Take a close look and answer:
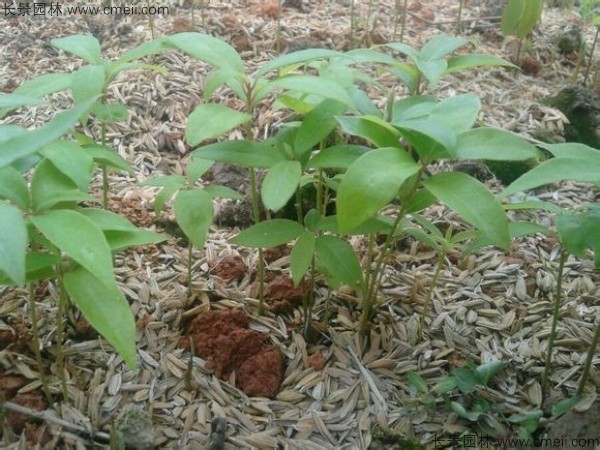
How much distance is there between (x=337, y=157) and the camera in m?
1.17

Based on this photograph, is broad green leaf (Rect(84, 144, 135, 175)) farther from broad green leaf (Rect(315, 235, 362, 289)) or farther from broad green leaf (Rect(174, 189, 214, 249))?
broad green leaf (Rect(315, 235, 362, 289))

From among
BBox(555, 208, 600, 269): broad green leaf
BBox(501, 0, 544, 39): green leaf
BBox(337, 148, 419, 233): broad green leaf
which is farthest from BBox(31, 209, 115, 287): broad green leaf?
BBox(501, 0, 544, 39): green leaf

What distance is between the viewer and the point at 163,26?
103 inches

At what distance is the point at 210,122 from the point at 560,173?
0.58 meters

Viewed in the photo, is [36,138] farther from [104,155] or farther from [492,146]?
[492,146]

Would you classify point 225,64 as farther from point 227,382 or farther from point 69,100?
point 69,100

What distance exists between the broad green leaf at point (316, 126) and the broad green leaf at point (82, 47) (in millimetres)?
467

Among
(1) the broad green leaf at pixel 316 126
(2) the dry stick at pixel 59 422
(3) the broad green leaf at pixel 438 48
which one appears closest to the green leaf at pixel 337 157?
(1) the broad green leaf at pixel 316 126

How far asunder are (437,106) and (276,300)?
0.60 m

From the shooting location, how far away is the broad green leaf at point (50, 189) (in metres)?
0.97

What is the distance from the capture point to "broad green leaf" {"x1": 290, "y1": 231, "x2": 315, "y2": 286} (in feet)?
3.89

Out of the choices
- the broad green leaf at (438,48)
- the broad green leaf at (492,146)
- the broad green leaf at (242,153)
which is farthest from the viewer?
the broad green leaf at (438,48)

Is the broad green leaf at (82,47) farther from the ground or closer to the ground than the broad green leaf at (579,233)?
farther from the ground

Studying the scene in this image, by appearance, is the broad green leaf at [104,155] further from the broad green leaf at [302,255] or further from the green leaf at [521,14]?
the green leaf at [521,14]
